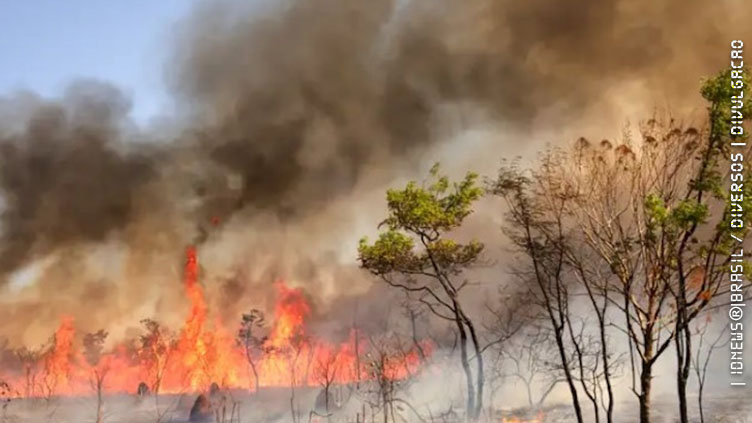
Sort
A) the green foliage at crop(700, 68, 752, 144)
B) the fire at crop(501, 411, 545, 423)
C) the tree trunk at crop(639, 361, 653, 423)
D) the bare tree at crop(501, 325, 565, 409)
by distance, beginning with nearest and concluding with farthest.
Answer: the green foliage at crop(700, 68, 752, 144) < the tree trunk at crop(639, 361, 653, 423) < the fire at crop(501, 411, 545, 423) < the bare tree at crop(501, 325, 565, 409)

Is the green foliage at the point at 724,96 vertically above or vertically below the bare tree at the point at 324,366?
above

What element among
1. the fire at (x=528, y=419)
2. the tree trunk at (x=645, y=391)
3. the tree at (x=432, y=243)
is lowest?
the fire at (x=528, y=419)

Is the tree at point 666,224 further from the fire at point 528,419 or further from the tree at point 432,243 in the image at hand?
the fire at point 528,419

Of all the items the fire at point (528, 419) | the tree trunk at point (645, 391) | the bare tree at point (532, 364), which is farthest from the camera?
the bare tree at point (532, 364)

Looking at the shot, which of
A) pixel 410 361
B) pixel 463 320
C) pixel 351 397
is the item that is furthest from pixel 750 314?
pixel 351 397

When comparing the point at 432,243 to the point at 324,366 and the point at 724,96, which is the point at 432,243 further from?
the point at 324,366

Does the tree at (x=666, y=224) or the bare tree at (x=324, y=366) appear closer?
the tree at (x=666, y=224)

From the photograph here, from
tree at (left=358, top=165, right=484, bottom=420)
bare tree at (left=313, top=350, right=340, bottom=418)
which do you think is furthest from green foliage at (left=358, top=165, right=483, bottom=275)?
bare tree at (left=313, top=350, right=340, bottom=418)

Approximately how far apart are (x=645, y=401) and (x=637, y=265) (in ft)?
16.5

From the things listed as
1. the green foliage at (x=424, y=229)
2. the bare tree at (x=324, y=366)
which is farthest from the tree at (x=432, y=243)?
the bare tree at (x=324, y=366)

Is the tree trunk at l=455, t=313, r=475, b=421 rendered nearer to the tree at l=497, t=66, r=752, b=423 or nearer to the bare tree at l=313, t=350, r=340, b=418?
the tree at l=497, t=66, r=752, b=423

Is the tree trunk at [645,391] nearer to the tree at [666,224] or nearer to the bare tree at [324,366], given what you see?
the tree at [666,224]

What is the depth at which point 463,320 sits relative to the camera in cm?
3100

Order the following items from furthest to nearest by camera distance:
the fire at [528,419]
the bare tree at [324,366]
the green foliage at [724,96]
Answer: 1. the bare tree at [324,366]
2. the fire at [528,419]
3. the green foliage at [724,96]
